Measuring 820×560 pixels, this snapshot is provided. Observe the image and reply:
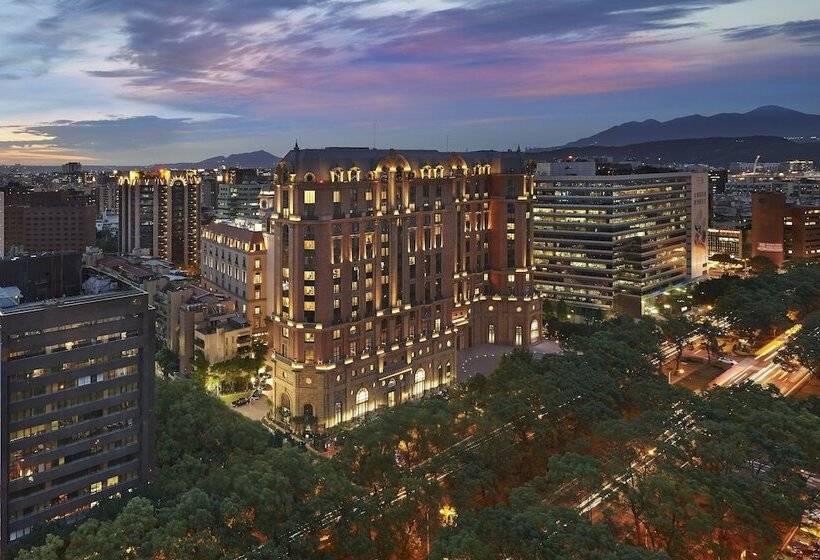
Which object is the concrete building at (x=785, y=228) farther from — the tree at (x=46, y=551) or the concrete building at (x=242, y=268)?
the tree at (x=46, y=551)

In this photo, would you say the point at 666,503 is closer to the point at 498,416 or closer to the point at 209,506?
the point at 498,416

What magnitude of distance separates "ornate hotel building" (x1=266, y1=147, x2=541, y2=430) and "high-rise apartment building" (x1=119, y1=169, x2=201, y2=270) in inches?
3592

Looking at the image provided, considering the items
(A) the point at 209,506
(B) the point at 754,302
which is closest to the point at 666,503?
(A) the point at 209,506

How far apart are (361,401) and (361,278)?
15045mm

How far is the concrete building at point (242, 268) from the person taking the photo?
3957 inches

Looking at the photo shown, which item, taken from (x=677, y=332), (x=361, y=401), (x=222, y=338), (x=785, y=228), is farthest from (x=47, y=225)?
(x=785, y=228)

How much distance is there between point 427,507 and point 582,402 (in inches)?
817

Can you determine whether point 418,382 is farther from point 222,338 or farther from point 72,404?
point 72,404

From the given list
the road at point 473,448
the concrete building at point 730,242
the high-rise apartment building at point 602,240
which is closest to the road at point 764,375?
the high-rise apartment building at point 602,240

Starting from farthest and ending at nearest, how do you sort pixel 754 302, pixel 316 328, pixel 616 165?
pixel 616 165 → pixel 754 302 → pixel 316 328

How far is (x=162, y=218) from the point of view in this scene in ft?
550

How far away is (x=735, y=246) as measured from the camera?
171500 mm

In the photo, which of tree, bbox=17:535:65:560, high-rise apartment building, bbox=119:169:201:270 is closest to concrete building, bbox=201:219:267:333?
tree, bbox=17:535:65:560

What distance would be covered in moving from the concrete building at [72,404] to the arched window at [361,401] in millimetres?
29151
